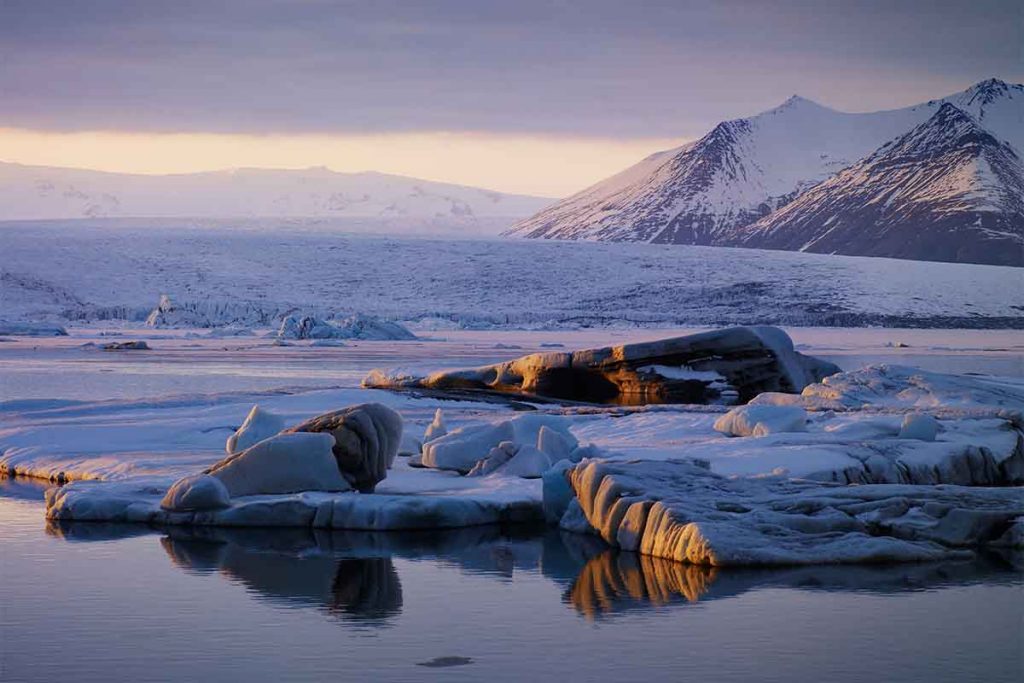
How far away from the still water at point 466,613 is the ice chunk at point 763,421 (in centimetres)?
417

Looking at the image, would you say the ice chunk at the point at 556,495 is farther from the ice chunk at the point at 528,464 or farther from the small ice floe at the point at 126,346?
the small ice floe at the point at 126,346

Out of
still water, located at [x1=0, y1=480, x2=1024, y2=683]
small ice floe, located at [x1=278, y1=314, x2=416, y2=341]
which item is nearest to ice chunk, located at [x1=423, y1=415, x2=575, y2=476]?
still water, located at [x1=0, y1=480, x2=1024, y2=683]

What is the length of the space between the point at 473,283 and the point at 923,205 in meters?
73.5

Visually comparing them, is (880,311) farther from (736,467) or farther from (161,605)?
(161,605)

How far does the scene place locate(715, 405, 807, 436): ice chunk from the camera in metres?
14.0

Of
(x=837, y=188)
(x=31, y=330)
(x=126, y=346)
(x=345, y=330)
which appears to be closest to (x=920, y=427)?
(x=126, y=346)

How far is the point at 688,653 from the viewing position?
7.08 metres

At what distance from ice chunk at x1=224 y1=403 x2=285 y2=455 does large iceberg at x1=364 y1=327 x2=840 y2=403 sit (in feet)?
29.3

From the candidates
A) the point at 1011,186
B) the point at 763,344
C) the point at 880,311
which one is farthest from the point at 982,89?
the point at 763,344

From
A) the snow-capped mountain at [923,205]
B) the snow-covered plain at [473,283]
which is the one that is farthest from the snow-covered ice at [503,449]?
the snow-capped mountain at [923,205]

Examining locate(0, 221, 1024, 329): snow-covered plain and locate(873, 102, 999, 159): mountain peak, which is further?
locate(873, 102, 999, 159): mountain peak

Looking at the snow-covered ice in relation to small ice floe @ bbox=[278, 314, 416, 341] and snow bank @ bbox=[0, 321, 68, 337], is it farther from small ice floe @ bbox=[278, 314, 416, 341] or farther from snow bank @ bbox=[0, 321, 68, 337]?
snow bank @ bbox=[0, 321, 68, 337]

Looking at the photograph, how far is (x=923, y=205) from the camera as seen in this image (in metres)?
126

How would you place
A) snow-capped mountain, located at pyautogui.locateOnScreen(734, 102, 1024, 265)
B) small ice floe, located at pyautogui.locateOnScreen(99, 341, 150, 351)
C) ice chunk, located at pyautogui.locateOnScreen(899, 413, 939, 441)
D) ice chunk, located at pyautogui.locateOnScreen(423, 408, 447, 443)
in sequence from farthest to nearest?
1. snow-capped mountain, located at pyautogui.locateOnScreen(734, 102, 1024, 265)
2. small ice floe, located at pyautogui.locateOnScreen(99, 341, 150, 351)
3. ice chunk, located at pyautogui.locateOnScreen(423, 408, 447, 443)
4. ice chunk, located at pyautogui.locateOnScreen(899, 413, 939, 441)
